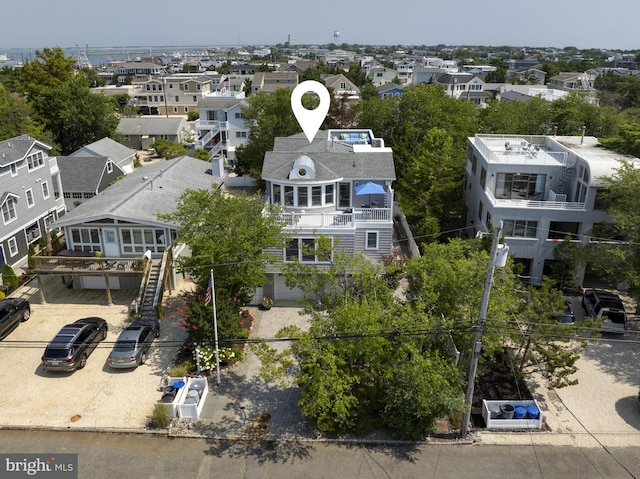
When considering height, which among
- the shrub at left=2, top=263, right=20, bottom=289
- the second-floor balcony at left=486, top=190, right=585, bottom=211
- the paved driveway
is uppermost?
the second-floor balcony at left=486, top=190, right=585, bottom=211

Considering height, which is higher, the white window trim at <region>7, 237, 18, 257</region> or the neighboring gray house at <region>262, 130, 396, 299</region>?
the neighboring gray house at <region>262, 130, 396, 299</region>

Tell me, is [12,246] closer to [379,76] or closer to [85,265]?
[85,265]

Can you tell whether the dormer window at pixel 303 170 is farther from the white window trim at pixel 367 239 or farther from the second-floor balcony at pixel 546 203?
the second-floor balcony at pixel 546 203

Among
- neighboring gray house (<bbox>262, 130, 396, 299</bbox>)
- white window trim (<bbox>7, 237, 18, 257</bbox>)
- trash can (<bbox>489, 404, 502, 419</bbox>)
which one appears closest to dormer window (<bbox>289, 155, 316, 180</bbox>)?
neighboring gray house (<bbox>262, 130, 396, 299</bbox>)

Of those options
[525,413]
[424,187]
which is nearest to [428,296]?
[525,413]

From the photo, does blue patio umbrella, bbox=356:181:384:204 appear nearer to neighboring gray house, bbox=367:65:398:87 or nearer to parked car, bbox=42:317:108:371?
parked car, bbox=42:317:108:371

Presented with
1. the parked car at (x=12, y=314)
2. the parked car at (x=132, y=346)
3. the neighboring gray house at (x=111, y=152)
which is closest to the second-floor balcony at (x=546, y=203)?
the parked car at (x=132, y=346)

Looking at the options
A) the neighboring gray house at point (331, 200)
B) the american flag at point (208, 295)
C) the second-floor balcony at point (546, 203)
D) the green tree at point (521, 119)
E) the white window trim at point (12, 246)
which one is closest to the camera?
the american flag at point (208, 295)
